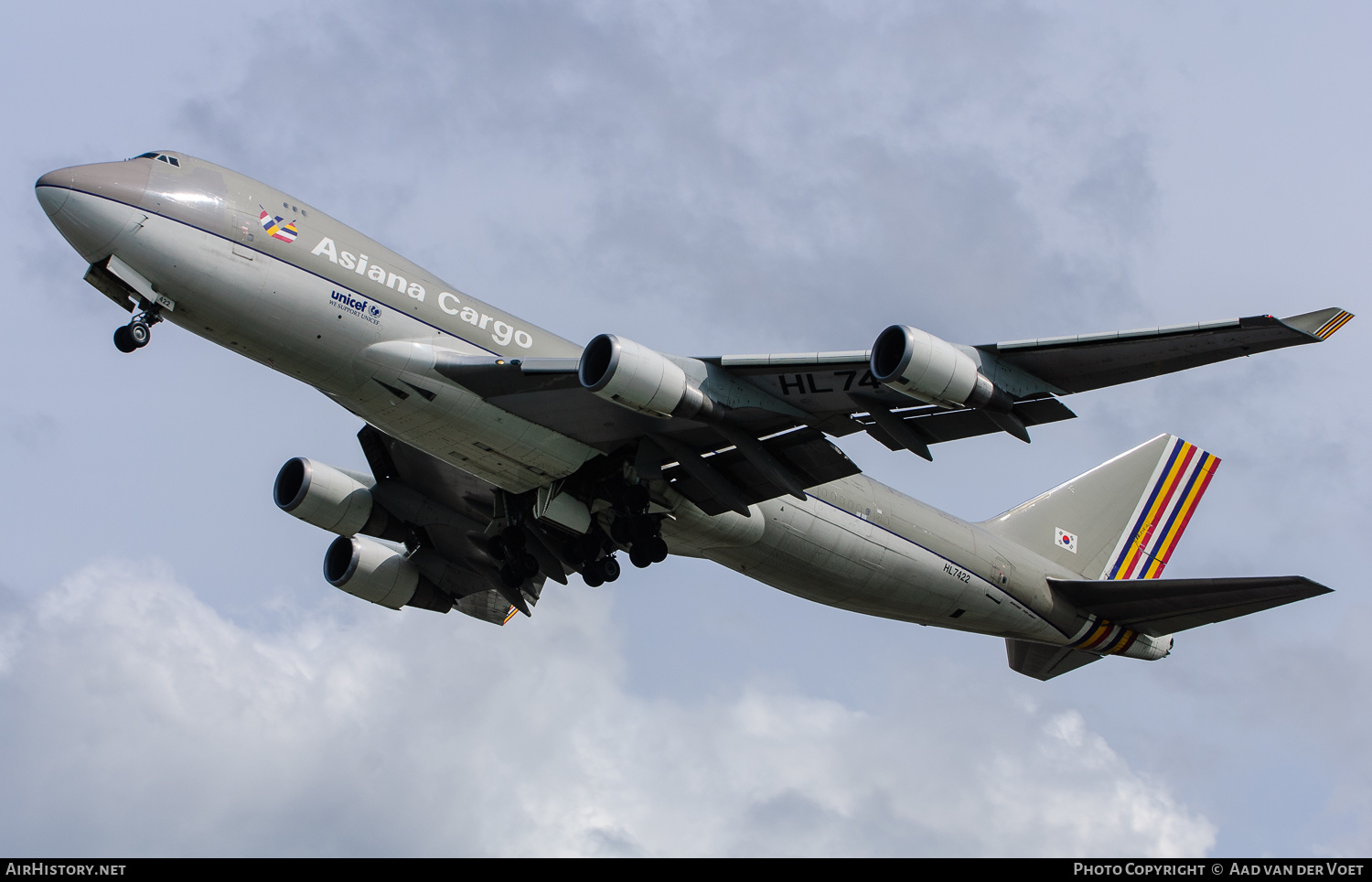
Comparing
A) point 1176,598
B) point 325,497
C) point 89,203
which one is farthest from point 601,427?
point 1176,598

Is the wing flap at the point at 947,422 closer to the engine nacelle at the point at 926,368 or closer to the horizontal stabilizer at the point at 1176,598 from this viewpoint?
the engine nacelle at the point at 926,368

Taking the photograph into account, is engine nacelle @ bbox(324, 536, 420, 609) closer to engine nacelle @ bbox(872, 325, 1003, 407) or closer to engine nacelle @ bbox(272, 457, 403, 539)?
engine nacelle @ bbox(272, 457, 403, 539)

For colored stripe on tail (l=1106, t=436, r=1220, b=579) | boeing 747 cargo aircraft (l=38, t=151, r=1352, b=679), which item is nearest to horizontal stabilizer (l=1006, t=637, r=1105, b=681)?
boeing 747 cargo aircraft (l=38, t=151, r=1352, b=679)

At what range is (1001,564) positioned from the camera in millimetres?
31016

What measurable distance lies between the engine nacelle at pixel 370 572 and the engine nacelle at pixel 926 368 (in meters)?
15.9

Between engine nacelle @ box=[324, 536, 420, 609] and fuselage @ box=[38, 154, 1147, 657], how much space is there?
20.7 feet

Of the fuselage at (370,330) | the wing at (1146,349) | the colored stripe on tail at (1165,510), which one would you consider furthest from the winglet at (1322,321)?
the colored stripe on tail at (1165,510)

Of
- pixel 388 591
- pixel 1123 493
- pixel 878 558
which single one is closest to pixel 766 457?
pixel 878 558

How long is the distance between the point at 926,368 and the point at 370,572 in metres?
17.0

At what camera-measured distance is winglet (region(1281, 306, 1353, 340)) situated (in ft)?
57.9

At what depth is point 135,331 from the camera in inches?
865

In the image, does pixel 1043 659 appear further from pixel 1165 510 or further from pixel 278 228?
pixel 278 228
